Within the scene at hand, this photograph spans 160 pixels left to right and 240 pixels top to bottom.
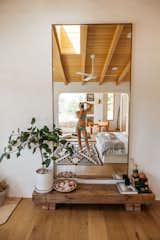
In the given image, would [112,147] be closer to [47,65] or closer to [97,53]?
[97,53]

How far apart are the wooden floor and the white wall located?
428 millimetres

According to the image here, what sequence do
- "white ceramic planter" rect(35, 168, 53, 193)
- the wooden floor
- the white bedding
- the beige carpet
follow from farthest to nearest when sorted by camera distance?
1. the white bedding
2. "white ceramic planter" rect(35, 168, 53, 193)
3. the beige carpet
4. the wooden floor

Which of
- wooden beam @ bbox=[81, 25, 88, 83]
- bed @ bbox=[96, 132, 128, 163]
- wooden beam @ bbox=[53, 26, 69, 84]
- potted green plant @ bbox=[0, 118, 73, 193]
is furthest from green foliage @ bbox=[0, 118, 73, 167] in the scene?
wooden beam @ bbox=[81, 25, 88, 83]

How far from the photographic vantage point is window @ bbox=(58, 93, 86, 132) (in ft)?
7.43

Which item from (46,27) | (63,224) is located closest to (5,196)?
(63,224)

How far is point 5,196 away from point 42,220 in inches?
26.8

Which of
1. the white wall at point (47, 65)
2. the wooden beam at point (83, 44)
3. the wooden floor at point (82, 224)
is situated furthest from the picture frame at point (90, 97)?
the wooden floor at point (82, 224)

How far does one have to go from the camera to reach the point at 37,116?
2.31 metres

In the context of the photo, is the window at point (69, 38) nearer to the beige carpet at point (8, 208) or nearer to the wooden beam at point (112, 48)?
the wooden beam at point (112, 48)

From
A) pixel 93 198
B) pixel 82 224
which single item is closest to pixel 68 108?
Result: pixel 93 198

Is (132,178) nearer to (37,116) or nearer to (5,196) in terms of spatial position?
(37,116)

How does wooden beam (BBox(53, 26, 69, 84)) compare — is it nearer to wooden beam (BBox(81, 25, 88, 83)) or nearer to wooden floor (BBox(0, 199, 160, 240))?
wooden beam (BBox(81, 25, 88, 83))

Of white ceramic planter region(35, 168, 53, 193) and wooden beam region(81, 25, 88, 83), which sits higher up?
wooden beam region(81, 25, 88, 83)

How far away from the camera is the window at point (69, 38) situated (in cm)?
216
